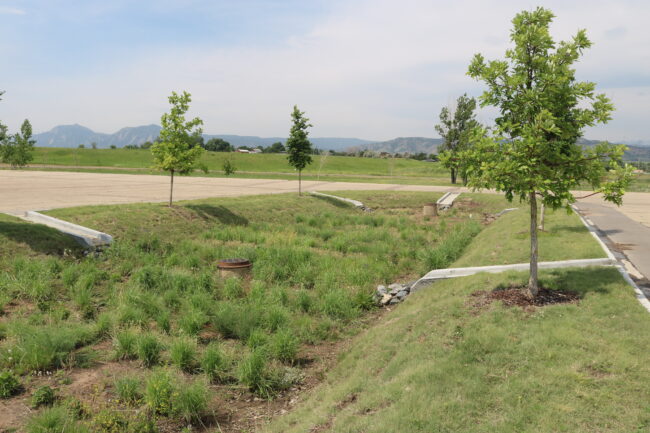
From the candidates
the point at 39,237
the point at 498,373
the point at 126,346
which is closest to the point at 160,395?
the point at 126,346

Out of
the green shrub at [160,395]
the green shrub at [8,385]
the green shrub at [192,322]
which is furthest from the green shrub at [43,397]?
the green shrub at [192,322]

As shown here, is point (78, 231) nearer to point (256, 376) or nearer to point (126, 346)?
point (126, 346)

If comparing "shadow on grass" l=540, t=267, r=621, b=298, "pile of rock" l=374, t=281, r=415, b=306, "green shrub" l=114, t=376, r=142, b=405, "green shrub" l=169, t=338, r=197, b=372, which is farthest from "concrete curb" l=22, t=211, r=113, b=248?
"shadow on grass" l=540, t=267, r=621, b=298

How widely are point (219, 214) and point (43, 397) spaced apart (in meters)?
13.5

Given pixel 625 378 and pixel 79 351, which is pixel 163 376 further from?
pixel 625 378

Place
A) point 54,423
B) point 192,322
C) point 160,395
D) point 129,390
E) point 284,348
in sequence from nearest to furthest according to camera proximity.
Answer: point 54,423
point 160,395
point 129,390
point 284,348
point 192,322

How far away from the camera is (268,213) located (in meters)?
21.8

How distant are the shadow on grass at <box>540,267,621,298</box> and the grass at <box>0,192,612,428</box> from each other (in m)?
2.22

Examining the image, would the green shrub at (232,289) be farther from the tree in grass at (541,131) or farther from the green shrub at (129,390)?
the tree in grass at (541,131)

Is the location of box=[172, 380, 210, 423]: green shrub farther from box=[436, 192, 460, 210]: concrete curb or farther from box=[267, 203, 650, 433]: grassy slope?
box=[436, 192, 460, 210]: concrete curb

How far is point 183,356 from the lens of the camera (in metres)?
7.57

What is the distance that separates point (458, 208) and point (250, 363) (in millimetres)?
22591

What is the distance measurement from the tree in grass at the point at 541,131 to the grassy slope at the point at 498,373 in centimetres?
135

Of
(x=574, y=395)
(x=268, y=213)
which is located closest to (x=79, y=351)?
(x=574, y=395)
